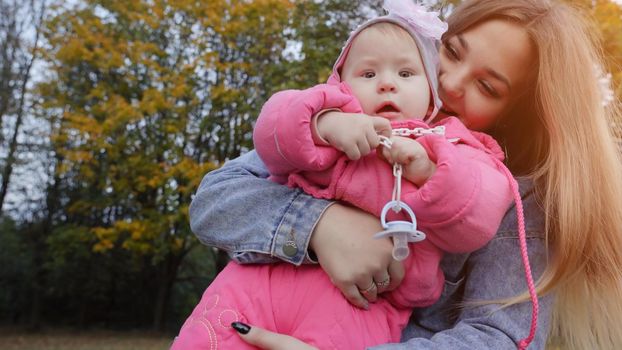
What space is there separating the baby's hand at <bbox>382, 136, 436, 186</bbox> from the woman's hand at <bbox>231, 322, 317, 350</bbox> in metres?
0.49

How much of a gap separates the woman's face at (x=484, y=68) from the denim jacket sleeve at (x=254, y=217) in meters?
0.64

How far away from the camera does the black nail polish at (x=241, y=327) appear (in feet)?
4.70

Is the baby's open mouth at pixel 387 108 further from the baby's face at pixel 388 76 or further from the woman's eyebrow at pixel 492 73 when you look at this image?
the woman's eyebrow at pixel 492 73

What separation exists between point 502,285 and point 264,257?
25.2 inches

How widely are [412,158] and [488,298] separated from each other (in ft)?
1.45

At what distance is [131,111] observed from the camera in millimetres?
13172

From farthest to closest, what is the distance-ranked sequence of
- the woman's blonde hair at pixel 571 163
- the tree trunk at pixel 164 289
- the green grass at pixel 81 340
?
1. the tree trunk at pixel 164 289
2. the green grass at pixel 81 340
3. the woman's blonde hair at pixel 571 163

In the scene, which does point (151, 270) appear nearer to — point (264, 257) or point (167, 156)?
point (167, 156)

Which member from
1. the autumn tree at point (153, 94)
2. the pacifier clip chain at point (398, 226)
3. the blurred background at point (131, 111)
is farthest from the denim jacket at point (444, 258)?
the autumn tree at point (153, 94)

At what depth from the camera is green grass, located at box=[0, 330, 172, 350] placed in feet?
42.7

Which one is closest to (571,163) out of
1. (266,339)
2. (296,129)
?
(296,129)

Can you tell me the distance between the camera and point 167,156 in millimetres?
14211

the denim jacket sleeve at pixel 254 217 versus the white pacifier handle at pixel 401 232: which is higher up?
the white pacifier handle at pixel 401 232

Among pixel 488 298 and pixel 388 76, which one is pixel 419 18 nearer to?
pixel 388 76
